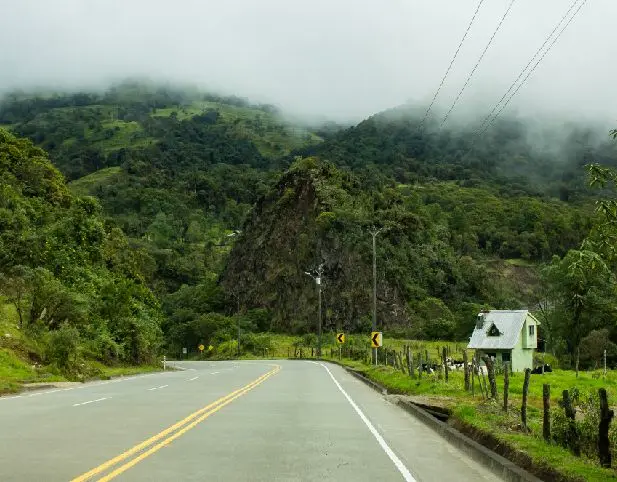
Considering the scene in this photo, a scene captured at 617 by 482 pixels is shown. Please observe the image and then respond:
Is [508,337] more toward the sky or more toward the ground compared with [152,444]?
more toward the ground

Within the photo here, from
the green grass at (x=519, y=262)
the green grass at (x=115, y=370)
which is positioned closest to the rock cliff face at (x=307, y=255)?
the green grass at (x=519, y=262)

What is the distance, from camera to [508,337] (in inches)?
2571

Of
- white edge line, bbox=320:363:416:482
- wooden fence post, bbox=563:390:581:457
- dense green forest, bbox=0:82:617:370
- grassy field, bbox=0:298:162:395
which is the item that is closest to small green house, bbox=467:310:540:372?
dense green forest, bbox=0:82:617:370

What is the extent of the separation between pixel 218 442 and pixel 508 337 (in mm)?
57621

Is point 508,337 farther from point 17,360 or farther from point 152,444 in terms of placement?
point 152,444

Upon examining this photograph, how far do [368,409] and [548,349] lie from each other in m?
76.8

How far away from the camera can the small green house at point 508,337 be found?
2547 inches

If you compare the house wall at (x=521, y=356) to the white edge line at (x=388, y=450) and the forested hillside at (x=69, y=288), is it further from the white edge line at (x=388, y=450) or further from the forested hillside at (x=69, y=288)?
the white edge line at (x=388, y=450)

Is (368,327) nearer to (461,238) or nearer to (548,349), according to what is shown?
(548,349)

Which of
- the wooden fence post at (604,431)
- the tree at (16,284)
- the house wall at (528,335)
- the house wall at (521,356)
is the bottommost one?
the house wall at (521,356)

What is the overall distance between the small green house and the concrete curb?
49632 millimetres

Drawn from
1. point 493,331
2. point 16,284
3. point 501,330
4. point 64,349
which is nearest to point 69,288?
point 16,284

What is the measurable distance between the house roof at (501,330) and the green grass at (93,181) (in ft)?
371

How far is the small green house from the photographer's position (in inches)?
2547
